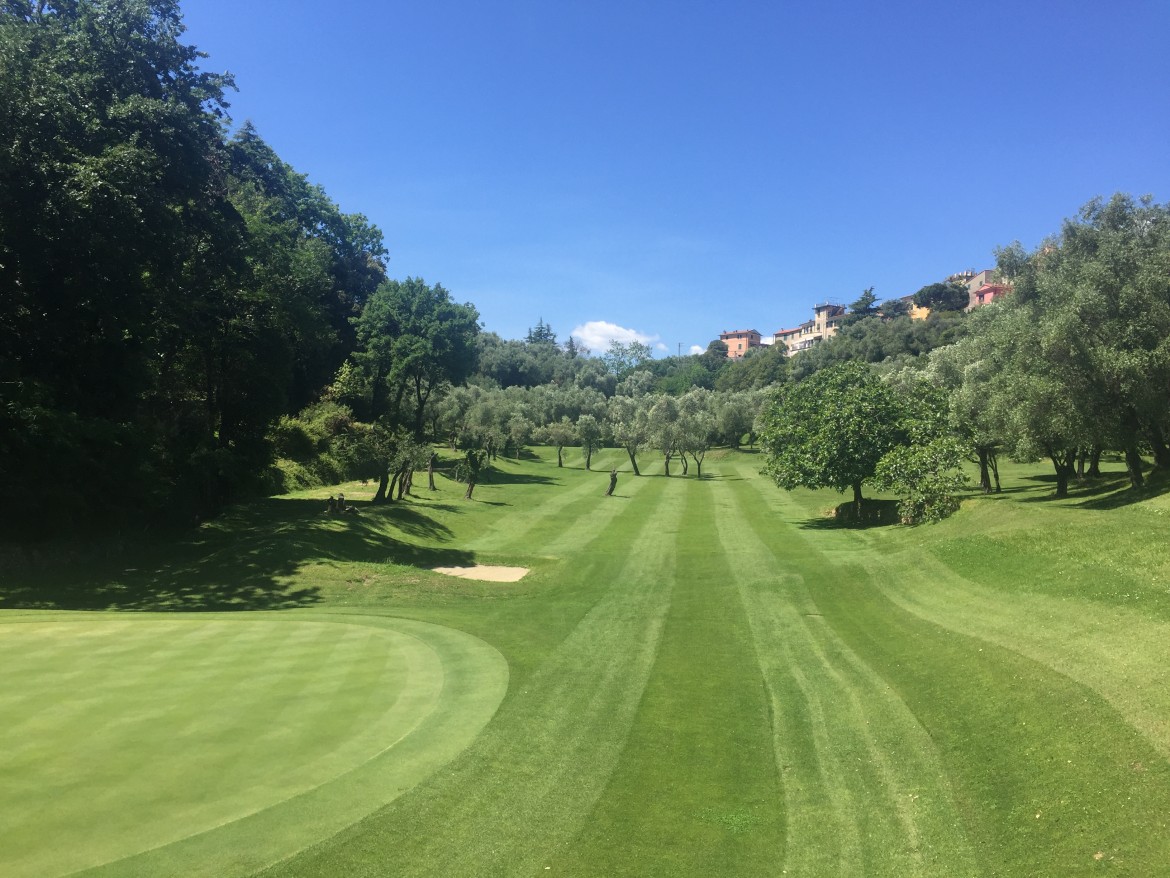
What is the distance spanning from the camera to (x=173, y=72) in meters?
32.9

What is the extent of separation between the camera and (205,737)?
9.37 m

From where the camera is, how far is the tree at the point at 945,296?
7018 inches

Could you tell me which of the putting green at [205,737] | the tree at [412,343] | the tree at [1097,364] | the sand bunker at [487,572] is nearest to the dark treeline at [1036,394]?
the tree at [1097,364]

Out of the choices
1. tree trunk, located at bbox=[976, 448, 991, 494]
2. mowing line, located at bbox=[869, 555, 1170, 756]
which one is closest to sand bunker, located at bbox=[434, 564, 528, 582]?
mowing line, located at bbox=[869, 555, 1170, 756]

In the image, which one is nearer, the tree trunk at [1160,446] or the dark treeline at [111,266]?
the dark treeline at [111,266]

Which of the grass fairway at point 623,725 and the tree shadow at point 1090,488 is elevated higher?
the tree shadow at point 1090,488

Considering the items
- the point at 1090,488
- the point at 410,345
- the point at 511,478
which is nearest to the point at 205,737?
the point at 1090,488

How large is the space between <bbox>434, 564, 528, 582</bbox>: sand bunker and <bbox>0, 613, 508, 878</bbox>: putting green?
41.1 ft

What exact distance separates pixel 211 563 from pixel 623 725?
21626 mm

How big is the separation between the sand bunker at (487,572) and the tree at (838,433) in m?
18.4

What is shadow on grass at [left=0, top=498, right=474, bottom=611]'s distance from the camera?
2305 centimetres

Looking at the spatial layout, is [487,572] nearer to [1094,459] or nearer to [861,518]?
[861,518]

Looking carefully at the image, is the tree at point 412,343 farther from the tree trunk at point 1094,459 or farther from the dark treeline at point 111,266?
the tree trunk at point 1094,459

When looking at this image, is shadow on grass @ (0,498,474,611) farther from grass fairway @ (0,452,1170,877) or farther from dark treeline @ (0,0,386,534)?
dark treeline @ (0,0,386,534)
